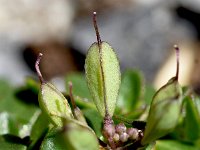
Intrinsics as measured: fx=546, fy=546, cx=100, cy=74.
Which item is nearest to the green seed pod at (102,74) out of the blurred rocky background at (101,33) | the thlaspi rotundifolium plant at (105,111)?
the thlaspi rotundifolium plant at (105,111)

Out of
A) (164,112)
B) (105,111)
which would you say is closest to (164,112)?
(164,112)

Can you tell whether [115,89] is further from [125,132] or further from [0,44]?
[0,44]

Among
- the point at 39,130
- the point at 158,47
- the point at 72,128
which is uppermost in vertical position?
the point at 72,128

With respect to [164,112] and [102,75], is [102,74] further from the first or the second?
[164,112]

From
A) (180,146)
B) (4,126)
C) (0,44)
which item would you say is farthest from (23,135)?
(0,44)

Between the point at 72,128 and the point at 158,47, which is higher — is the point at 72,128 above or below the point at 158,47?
above

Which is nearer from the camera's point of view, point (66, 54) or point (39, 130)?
point (39, 130)

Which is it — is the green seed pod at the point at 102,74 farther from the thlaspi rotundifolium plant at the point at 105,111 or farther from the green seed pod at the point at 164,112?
the green seed pod at the point at 164,112
